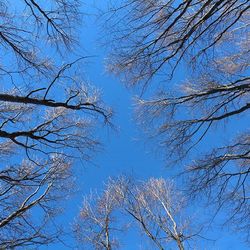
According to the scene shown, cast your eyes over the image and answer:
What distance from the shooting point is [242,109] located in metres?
5.87

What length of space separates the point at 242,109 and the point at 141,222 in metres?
6.45

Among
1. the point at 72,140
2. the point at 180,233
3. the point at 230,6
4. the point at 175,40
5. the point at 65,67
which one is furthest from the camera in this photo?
the point at 180,233

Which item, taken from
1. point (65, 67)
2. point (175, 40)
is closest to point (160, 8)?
point (175, 40)

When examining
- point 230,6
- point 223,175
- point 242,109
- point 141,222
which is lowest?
point 223,175

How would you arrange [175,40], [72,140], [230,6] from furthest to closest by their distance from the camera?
[72,140], [175,40], [230,6]

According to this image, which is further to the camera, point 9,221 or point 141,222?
point 141,222

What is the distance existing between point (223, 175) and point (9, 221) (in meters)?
3.56

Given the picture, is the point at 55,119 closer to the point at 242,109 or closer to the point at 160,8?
the point at 160,8

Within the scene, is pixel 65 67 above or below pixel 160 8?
below

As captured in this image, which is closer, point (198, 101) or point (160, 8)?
point (160, 8)

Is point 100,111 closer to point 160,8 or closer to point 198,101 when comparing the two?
point 160,8

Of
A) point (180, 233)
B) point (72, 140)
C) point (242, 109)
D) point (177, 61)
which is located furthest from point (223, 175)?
point (180, 233)

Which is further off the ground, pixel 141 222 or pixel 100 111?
pixel 141 222

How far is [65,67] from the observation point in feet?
15.0
